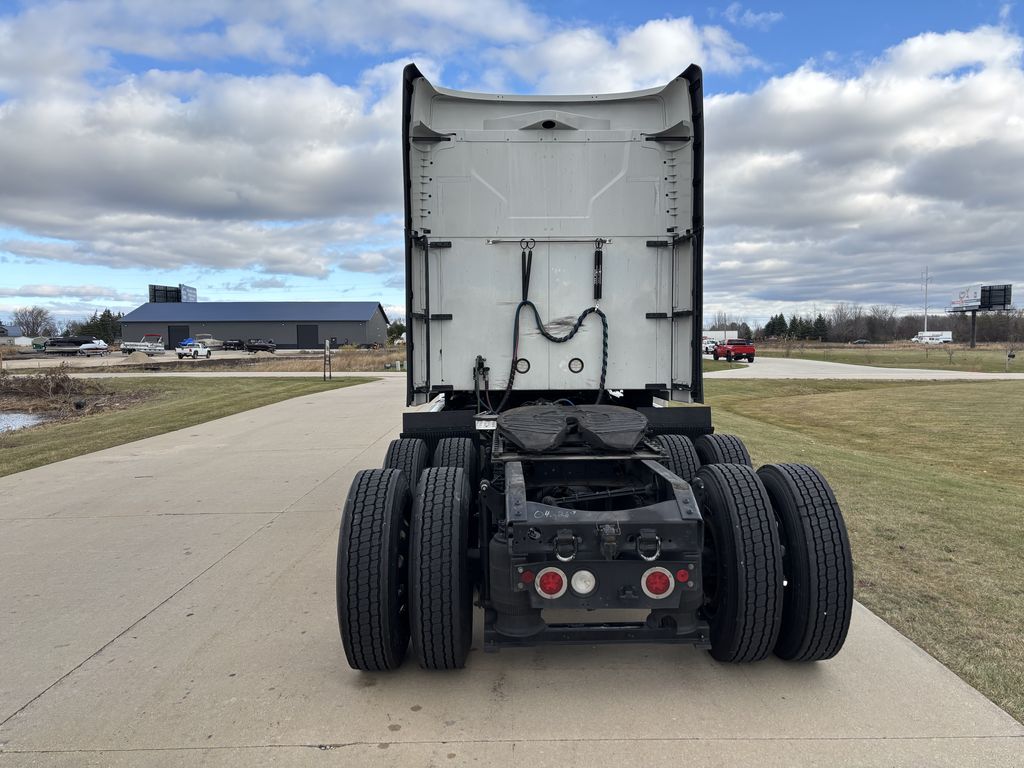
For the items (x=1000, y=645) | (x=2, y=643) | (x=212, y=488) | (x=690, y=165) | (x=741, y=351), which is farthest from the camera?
(x=741, y=351)

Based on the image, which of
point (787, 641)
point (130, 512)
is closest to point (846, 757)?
point (787, 641)

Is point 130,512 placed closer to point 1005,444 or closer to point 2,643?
point 2,643

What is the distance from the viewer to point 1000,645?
341 centimetres

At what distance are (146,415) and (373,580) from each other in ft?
49.6

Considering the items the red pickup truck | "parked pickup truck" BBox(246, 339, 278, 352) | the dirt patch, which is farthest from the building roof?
the dirt patch

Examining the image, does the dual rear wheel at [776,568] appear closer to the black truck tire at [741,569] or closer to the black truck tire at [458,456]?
the black truck tire at [741,569]

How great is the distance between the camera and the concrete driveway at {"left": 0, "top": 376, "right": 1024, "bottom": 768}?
260cm

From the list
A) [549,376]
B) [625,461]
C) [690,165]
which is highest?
[690,165]

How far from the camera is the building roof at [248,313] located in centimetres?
7831

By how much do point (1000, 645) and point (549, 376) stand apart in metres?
3.11

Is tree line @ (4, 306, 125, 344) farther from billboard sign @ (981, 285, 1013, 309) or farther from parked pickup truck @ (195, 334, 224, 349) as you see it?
billboard sign @ (981, 285, 1013, 309)

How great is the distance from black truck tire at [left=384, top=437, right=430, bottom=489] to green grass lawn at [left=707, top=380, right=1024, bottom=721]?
303 centimetres

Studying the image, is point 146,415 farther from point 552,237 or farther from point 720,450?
point 720,450

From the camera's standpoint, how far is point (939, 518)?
19.5 feet
